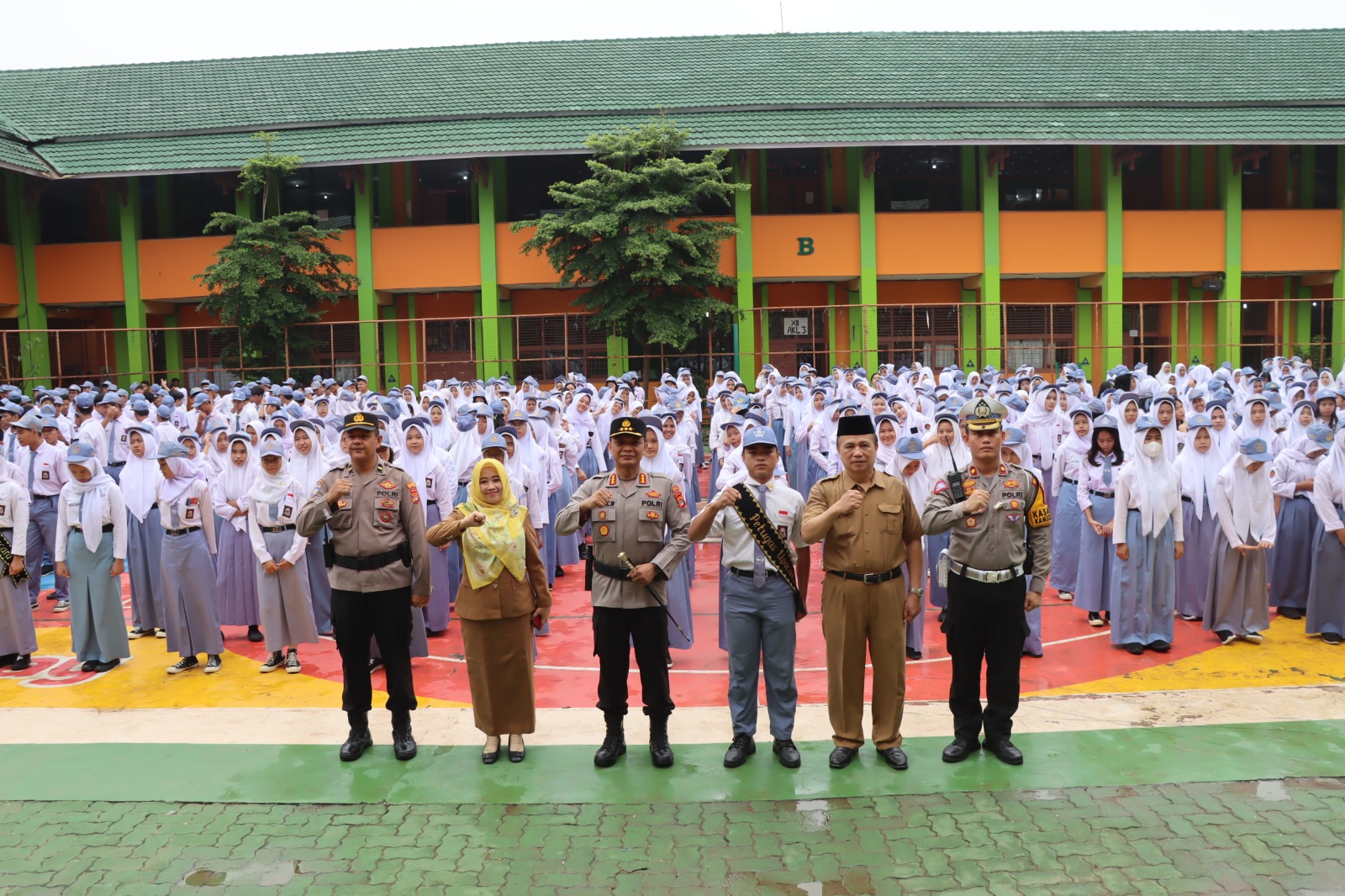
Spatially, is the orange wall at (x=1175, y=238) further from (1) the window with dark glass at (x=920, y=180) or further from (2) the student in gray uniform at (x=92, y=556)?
(2) the student in gray uniform at (x=92, y=556)

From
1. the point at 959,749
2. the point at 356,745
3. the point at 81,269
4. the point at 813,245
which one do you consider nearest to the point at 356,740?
the point at 356,745

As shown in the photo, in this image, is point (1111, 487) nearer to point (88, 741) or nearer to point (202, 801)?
point (202, 801)

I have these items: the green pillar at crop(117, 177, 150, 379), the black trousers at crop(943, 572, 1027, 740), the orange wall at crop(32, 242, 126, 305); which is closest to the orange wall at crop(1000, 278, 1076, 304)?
the green pillar at crop(117, 177, 150, 379)

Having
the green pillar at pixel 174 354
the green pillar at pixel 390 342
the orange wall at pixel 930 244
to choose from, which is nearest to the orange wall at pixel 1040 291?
the orange wall at pixel 930 244

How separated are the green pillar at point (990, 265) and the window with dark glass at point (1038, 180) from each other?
3.67ft

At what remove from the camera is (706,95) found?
82.4 ft

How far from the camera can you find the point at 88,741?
20.6ft

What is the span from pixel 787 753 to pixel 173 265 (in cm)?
2412

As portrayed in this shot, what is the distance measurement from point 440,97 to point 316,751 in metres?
22.4

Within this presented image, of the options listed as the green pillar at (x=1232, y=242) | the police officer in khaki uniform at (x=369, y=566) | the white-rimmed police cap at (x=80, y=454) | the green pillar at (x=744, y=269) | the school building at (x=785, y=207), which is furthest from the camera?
the green pillar at (x=1232, y=242)

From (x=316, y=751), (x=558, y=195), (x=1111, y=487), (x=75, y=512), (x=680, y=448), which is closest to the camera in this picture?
(x=316, y=751)

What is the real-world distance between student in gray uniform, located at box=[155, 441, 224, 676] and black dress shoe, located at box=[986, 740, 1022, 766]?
18.2 feet

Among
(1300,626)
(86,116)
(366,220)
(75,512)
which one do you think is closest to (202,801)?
(75,512)

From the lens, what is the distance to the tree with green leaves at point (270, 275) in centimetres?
2183
